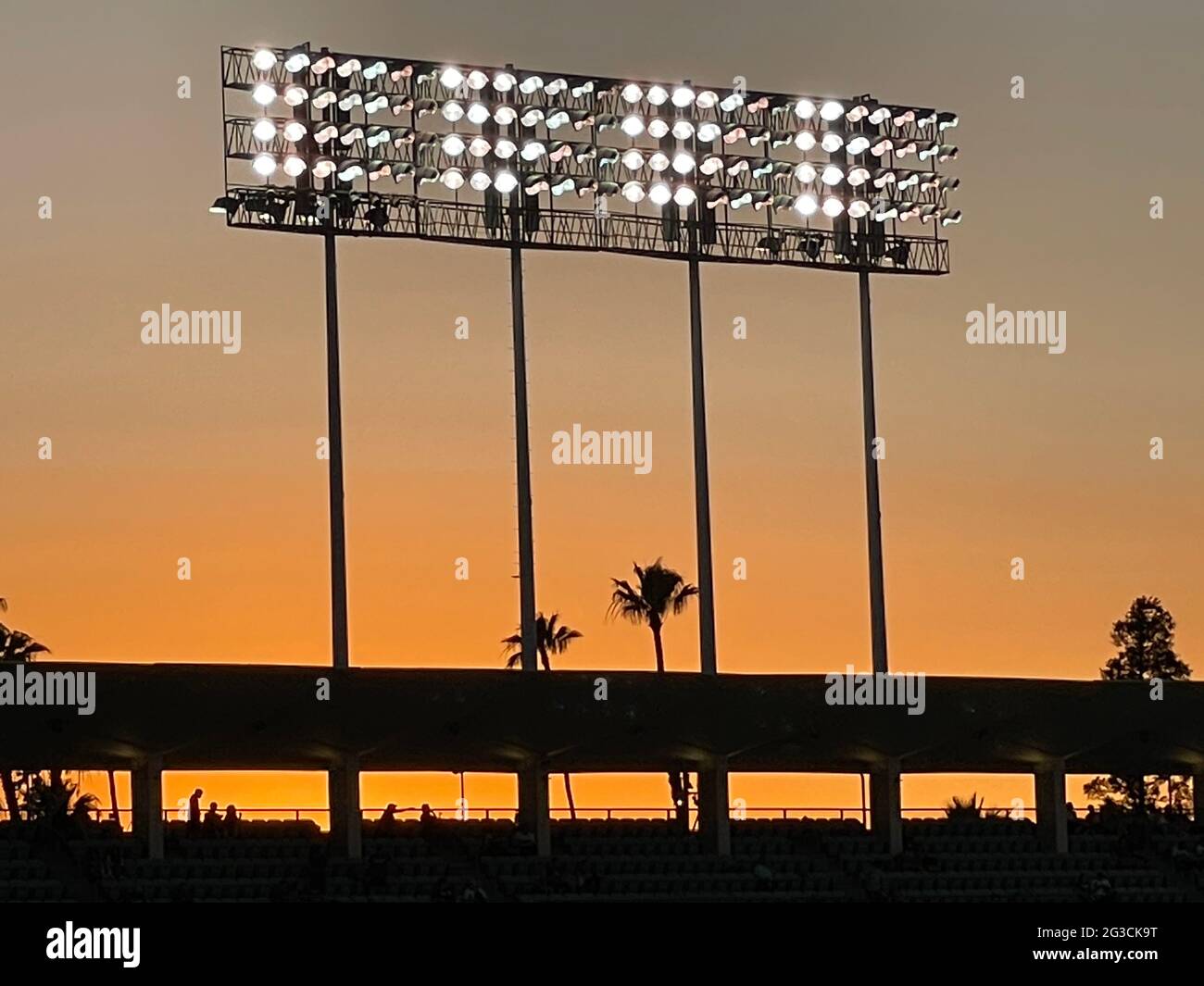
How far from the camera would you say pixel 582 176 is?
2227 inches

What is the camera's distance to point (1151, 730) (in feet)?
195

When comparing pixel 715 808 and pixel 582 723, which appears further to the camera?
pixel 715 808

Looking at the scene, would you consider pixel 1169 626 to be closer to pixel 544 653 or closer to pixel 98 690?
pixel 544 653

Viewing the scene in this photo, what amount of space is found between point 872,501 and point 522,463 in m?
7.91

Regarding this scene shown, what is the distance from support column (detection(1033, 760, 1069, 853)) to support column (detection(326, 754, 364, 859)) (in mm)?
14209

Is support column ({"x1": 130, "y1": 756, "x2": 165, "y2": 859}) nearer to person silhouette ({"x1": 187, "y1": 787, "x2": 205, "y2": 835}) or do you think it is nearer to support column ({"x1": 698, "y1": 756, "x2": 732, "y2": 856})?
person silhouette ({"x1": 187, "y1": 787, "x2": 205, "y2": 835})

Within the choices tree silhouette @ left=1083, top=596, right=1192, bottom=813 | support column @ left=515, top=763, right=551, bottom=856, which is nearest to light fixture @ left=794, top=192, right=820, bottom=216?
support column @ left=515, top=763, right=551, bottom=856

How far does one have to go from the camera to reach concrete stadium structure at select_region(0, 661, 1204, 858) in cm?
5028

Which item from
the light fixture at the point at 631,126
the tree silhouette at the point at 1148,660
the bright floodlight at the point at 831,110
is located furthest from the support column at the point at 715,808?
the tree silhouette at the point at 1148,660

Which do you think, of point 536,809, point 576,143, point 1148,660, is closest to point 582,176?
point 576,143

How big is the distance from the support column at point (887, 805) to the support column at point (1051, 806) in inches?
124

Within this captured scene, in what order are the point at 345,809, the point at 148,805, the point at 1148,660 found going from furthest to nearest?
1. the point at 1148,660
2. the point at 345,809
3. the point at 148,805

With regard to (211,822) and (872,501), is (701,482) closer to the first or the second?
(872,501)
